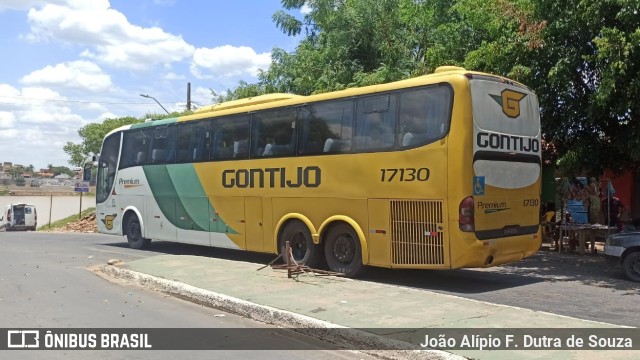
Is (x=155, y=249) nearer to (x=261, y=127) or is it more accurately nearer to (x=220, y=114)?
(x=220, y=114)

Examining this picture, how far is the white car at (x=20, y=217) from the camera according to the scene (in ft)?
137

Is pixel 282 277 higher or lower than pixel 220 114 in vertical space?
lower

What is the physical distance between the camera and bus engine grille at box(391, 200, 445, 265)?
8820 mm

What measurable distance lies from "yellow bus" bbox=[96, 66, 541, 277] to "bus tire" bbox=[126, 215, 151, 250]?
132 inches

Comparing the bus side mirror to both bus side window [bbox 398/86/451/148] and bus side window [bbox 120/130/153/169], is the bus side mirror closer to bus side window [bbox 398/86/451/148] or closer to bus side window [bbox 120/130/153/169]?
bus side window [bbox 120/130/153/169]

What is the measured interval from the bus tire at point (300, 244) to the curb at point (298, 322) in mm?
2340

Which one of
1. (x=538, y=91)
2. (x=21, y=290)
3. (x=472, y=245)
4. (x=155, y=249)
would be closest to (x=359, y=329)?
(x=472, y=245)

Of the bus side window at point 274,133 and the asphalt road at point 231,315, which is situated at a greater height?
the bus side window at point 274,133

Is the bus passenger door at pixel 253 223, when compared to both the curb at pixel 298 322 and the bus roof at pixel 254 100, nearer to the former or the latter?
the bus roof at pixel 254 100

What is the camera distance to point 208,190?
1326cm

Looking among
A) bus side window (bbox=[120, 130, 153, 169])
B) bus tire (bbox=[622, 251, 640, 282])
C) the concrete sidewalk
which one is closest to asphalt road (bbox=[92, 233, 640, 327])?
bus tire (bbox=[622, 251, 640, 282])

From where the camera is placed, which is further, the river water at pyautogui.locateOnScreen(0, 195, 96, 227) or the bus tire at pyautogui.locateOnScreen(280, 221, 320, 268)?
the river water at pyautogui.locateOnScreen(0, 195, 96, 227)

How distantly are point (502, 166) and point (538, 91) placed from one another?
3342 mm

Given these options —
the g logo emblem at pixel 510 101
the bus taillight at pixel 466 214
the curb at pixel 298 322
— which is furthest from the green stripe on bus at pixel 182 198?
the g logo emblem at pixel 510 101
